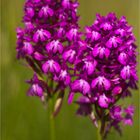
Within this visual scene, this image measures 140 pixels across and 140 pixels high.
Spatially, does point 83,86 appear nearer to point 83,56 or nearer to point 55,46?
point 83,56

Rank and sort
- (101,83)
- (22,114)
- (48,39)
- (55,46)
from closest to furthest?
(101,83), (55,46), (48,39), (22,114)

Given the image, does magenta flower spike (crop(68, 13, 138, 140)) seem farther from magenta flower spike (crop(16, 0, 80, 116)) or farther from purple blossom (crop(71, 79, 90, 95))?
magenta flower spike (crop(16, 0, 80, 116))

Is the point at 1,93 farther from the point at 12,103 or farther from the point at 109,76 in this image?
the point at 109,76

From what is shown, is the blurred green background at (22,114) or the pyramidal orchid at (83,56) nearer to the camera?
the pyramidal orchid at (83,56)

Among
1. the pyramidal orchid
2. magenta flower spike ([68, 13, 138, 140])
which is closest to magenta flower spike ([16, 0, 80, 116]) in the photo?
the pyramidal orchid

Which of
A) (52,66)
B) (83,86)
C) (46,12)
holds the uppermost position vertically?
(46,12)

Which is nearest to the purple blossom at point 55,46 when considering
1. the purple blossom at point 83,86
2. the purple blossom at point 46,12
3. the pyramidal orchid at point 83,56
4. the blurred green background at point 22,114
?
the pyramidal orchid at point 83,56

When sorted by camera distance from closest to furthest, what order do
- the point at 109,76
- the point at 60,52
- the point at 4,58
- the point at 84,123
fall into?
the point at 109,76, the point at 60,52, the point at 4,58, the point at 84,123

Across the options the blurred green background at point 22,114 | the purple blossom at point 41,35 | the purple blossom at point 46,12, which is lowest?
the blurred green background at point 22,114

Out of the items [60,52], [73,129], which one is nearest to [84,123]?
[73,129]

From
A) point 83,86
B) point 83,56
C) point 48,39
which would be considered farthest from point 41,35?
point 83,86

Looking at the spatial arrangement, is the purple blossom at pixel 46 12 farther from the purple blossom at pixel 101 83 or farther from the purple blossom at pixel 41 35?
the purple blossom at pixel 101 83
